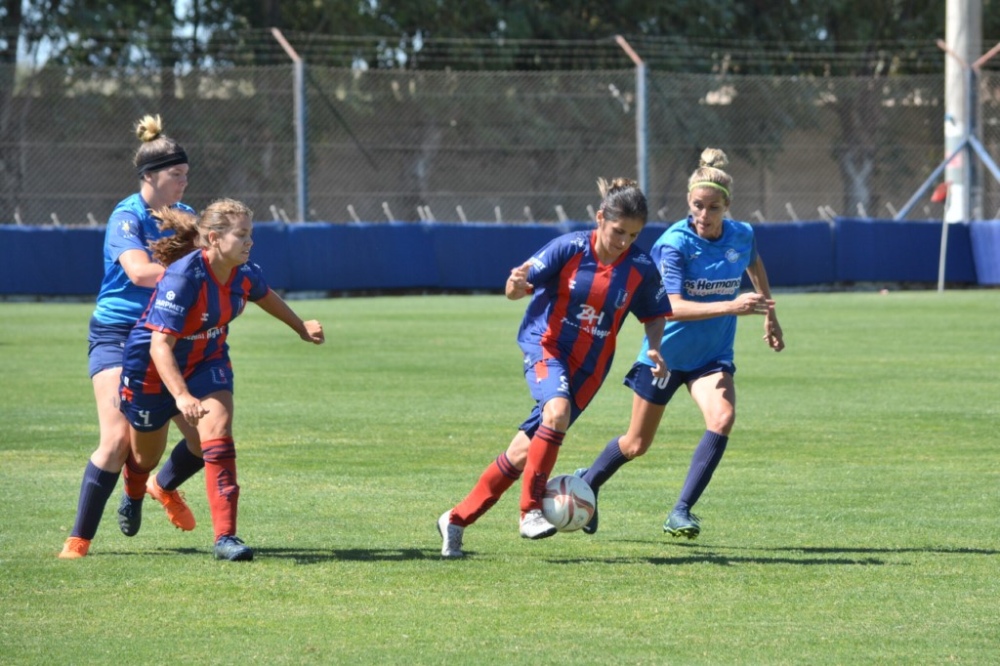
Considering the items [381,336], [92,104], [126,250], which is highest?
[92,104]

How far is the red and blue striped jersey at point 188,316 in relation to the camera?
22.6 ft

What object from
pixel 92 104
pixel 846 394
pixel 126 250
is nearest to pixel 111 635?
pixel 126 250

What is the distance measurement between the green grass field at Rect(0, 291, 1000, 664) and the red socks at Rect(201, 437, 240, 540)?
210mm

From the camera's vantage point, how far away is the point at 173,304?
6.87m

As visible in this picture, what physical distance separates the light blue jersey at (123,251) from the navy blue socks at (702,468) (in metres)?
2.62

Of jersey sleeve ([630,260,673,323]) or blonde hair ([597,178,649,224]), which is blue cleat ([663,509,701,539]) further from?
blonde hair ([597,178,649,224])

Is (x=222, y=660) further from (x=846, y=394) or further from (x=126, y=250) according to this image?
(x=846, y=394)

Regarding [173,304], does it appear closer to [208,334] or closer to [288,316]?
[208,334]

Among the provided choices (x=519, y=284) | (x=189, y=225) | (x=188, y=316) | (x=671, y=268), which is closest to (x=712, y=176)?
(x=671, y=268)

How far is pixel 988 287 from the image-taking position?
30.6 metres

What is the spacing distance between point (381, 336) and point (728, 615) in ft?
46.4

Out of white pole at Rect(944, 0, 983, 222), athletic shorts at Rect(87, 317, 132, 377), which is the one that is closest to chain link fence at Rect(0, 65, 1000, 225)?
white pole at Rect(944, 0, 983, 222)

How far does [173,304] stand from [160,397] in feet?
1.51

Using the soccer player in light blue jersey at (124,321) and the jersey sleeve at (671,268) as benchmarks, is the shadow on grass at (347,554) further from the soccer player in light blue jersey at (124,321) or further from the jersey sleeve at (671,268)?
the jersey sleeve at (671,268)
